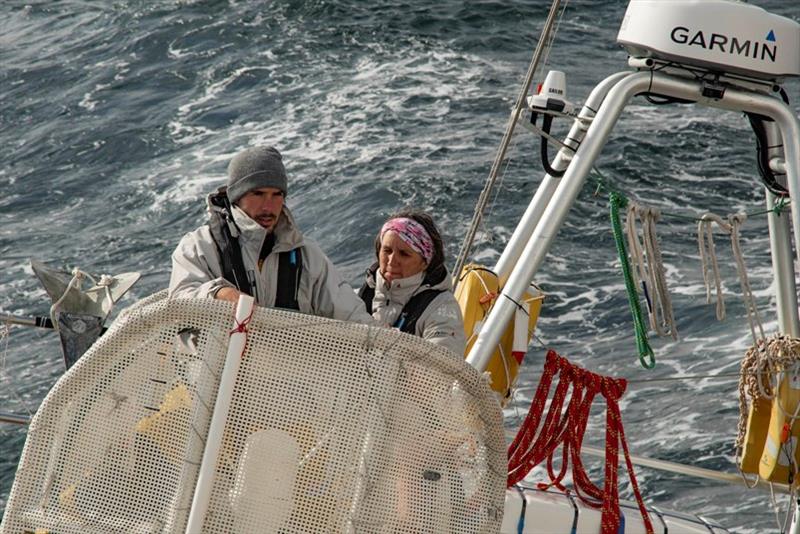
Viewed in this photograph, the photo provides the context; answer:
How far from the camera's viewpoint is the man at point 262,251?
4.02m

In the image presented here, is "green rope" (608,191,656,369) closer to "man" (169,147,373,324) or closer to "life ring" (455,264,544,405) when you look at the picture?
"life ring" (455,264,544,405)

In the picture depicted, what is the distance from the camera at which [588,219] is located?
13.8 meters

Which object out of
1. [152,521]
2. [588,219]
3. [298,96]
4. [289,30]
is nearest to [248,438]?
[152,521]

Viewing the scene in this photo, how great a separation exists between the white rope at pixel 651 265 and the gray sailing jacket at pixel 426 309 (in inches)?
34.4

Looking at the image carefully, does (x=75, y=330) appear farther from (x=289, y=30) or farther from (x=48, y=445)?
(x=289, y=30)

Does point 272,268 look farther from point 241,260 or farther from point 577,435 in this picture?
point 577,435

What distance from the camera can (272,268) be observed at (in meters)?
4.13

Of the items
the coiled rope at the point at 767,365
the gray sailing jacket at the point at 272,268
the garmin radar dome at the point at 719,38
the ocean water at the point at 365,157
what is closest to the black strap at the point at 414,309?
the gray sailing jacket at the point at 272,268

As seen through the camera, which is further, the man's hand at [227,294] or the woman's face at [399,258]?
the woman's face at [399,258]

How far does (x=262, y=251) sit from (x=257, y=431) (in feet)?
2.75

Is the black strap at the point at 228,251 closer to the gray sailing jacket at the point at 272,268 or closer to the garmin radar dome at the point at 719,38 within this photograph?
the gray sailing jacket at the point at 272,268

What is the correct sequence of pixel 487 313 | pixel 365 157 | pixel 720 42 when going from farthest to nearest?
pixel 365 157 < pixel 487 313 < pixel 720 42

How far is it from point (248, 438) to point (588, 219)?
10.6 meters

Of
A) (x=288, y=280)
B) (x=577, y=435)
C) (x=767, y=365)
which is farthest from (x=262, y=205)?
(x=767, y=365)
